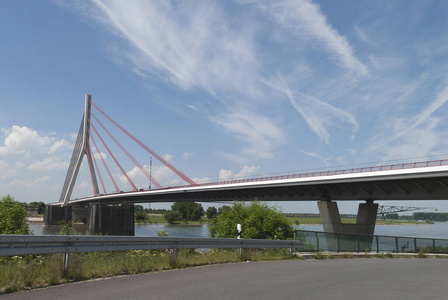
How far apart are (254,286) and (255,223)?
10.1 metres

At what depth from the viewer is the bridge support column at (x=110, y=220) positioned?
58.9m

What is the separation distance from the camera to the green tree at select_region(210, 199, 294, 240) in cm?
1736

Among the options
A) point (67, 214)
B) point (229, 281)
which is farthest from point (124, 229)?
point (229, 281)

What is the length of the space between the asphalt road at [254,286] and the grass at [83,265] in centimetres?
41

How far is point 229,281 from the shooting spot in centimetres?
805

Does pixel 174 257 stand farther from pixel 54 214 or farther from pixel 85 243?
pixel 54 214

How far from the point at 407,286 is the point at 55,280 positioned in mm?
7276

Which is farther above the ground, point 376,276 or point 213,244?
point 213,244

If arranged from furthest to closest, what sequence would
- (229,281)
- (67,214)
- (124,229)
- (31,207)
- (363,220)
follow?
(31,207), (67,214), (124,229), (363,220), (229,281)

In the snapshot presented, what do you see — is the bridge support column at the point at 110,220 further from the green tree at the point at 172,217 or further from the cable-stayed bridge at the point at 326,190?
the green tree at the point at 172,217

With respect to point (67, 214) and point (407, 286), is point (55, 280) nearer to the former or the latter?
point (407, 286)

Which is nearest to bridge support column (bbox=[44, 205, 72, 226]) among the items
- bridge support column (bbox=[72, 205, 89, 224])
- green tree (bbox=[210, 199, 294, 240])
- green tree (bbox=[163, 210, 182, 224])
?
bridge support column (bbox=[72, 205, 89, 224])

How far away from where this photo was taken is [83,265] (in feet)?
26.1

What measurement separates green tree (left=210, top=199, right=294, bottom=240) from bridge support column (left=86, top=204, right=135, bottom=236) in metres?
44.2
